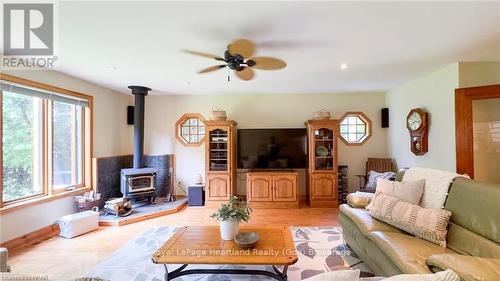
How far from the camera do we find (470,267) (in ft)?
4.14

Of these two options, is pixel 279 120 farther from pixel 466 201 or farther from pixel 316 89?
pixel 466 201

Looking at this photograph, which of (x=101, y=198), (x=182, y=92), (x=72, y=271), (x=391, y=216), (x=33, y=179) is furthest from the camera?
(x=182, y=92)

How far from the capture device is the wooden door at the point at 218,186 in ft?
15.6

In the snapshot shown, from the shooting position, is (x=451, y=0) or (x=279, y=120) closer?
(x=451, y=0)

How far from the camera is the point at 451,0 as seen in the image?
5.89 ft

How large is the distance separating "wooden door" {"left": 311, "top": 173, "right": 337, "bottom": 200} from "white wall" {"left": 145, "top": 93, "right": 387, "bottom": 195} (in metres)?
0.73

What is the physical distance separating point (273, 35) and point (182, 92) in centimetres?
320

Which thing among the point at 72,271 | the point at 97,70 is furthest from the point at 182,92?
the point at 72,271

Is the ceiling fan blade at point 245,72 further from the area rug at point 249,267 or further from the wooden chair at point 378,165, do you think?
the wooden chair at point 378,165

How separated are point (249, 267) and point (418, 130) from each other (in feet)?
11.2

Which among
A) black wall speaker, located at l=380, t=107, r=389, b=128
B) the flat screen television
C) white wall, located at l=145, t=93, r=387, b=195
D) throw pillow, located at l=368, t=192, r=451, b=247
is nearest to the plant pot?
throw pillow, located at l=368, t=192, r=451, b=247

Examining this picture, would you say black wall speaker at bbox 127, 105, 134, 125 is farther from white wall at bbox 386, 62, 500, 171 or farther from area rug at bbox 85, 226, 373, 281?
white wall at bbox 386, 62, 500, 171

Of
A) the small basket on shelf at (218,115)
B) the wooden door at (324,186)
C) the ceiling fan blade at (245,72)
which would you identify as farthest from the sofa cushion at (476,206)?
the small basket on shelf at (218,115)

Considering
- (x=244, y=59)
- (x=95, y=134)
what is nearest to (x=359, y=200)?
(x=244, y=59)
